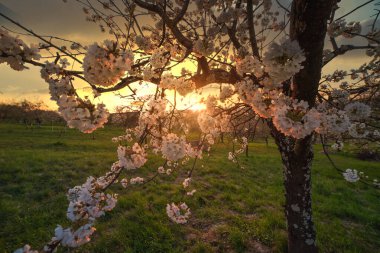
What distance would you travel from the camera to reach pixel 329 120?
127 inches

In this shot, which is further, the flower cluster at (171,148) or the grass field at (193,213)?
the grass field at (193,213)

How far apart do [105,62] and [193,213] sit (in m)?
6.67

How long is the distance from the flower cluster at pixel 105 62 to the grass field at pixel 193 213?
4735 mm

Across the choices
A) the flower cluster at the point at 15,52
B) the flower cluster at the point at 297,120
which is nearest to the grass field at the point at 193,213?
the flower cluster at the point at 297,120

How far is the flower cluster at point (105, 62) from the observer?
8.00 feet

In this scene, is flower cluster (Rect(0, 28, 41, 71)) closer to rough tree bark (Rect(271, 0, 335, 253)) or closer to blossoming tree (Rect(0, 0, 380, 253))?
blossoming tree (Rect(0, 0, 380, 253))

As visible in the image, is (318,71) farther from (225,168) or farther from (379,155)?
(379,155)

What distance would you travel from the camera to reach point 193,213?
831 cm

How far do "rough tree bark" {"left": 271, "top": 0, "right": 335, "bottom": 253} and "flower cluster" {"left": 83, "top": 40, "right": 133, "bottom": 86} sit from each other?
6.79 ft

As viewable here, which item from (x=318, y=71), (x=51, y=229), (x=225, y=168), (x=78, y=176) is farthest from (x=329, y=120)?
(x=225, y=168)

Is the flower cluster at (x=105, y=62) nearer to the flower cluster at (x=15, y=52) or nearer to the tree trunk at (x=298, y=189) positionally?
the flower cluster at (x=15, y=52)

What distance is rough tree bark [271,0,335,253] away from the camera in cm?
319

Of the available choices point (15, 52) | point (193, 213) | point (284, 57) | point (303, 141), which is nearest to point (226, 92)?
point (303, 141)

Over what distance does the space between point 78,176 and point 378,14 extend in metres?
10.9
